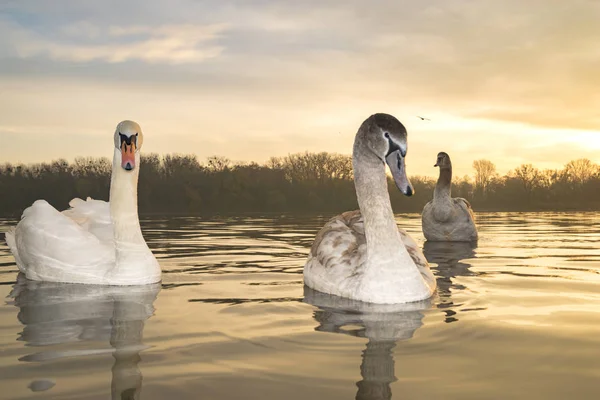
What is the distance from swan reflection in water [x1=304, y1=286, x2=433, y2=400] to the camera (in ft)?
15.4

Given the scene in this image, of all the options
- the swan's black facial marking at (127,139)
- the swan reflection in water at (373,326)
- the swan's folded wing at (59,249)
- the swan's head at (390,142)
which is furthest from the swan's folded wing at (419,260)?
the swan's folded wing at (59,249)

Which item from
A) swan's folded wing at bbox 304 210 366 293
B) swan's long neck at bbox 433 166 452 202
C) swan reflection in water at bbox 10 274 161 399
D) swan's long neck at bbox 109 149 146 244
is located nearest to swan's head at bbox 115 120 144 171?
swan's long neck at bbox 109 149 146 244

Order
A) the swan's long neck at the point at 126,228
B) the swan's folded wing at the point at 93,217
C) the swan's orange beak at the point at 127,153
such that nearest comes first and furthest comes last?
the swan's orange beak at the point at 127,153, the swan's long neck at the point at 126,228, the swan's folded wing at the point at 93,217

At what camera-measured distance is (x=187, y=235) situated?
20.2 m

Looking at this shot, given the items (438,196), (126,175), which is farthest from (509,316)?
(438,196)

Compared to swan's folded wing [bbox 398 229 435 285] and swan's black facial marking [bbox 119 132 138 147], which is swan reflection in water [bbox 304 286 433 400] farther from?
swan's black facial marking [bbox 119 132 138 147]

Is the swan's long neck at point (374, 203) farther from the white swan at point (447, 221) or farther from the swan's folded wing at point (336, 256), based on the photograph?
the white swan at point (447, 221)

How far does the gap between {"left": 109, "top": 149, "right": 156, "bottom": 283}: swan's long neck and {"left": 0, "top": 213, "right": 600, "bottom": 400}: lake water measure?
1.00 ft

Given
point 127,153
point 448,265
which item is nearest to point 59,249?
point 127,153

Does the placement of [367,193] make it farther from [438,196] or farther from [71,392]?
[438,196]

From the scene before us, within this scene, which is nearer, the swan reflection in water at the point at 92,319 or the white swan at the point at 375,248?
the swan reflection in water at the point at 92,319

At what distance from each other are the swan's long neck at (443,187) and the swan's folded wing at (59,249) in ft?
33.3

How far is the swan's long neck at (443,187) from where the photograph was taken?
17719mm

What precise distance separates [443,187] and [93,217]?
32.4 feet
